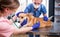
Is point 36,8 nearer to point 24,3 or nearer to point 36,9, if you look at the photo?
point 36,9

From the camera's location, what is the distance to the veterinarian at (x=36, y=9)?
1.37 m

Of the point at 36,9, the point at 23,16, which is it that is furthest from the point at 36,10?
the point at 23,16

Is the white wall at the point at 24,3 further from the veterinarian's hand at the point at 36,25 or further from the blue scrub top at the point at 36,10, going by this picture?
the veterinarian's hand at the point at 36,25

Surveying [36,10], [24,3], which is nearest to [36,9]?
[36,10]

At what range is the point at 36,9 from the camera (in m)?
1.37

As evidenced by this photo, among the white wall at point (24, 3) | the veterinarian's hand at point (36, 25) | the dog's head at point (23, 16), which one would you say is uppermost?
the white wall at point (24, 3)

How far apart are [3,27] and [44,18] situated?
0.66 meters

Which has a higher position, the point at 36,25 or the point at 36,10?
the point at 36,10

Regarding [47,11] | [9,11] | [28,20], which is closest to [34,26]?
[28,20]

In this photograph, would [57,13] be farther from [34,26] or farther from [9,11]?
[9,11]

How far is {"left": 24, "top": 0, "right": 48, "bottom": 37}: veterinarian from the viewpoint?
4.49 ft

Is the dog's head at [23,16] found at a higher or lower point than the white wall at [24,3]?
lower

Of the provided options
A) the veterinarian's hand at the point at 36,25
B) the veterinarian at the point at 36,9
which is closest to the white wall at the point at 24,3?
the veterinarian at the point at 36,9

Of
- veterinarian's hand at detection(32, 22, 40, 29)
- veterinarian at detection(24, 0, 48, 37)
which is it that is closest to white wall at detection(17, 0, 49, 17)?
veterinarian at detection(24, 0, 48, 37)
